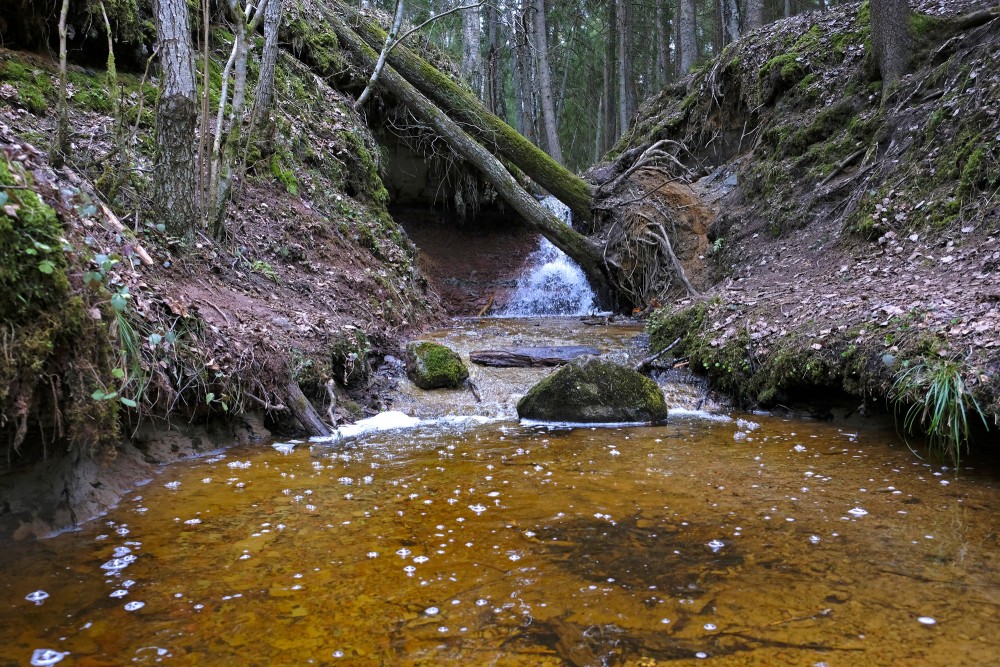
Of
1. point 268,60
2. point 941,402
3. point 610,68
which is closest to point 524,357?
point 941,402

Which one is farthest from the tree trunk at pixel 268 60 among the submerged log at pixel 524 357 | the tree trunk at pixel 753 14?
the tree trunk at pixel 753 14

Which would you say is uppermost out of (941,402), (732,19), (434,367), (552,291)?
(732,19)

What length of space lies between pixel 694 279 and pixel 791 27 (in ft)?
19.8

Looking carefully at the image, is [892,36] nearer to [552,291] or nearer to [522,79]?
[552,291]

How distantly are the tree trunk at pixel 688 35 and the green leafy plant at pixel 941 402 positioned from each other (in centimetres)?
1497

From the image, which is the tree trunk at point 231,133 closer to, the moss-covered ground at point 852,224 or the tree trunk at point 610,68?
the moss-covered ground at point 852,224

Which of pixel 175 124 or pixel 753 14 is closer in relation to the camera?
pixel 175 124

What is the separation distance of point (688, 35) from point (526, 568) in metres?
18.4

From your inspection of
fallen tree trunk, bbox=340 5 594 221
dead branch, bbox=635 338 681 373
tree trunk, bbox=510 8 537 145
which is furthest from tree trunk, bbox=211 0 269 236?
tree trunk, bbox=510 8 537 145

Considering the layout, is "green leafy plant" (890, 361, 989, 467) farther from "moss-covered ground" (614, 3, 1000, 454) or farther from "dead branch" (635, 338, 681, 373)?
"dead branch" (635, 338, 681, 373)

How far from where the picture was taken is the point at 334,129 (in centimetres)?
1066

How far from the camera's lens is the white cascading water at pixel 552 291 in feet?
45.2

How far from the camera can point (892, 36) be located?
8.84m

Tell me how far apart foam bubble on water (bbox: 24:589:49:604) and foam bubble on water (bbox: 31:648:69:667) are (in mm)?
405
